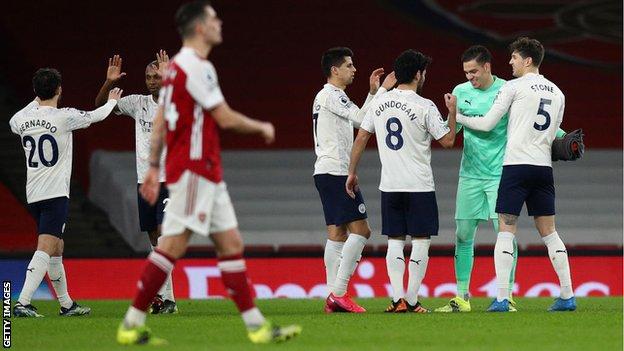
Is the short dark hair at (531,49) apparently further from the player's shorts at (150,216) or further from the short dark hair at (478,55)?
the player's shorts at (150,216)

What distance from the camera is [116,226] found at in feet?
49.4

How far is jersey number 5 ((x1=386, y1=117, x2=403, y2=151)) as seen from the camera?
873cm

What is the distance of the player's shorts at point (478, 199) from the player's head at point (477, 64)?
71 cm

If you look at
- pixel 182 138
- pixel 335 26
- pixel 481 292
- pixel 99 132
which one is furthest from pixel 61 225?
pixel 335 26

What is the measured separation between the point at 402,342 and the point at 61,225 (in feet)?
10.8

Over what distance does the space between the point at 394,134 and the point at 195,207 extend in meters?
2.60

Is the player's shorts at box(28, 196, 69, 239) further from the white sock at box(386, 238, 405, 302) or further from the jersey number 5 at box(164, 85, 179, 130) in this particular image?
the jersey number 5 at box(164, 85, 179, 130)

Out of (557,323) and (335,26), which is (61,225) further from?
(335,26)

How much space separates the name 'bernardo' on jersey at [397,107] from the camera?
8.70 metres

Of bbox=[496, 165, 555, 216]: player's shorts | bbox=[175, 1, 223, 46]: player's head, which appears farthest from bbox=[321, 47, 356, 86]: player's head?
bbox=[175, 1, 223, 46]: player's head

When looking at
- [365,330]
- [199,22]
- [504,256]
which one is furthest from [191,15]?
[504,256]

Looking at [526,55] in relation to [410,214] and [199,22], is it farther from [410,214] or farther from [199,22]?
[199,22]

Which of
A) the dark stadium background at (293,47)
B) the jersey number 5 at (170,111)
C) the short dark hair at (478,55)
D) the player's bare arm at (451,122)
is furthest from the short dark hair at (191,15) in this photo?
the dark stadium background at (293,47)

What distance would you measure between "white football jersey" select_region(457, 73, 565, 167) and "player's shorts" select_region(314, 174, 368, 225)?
44.1 inches
